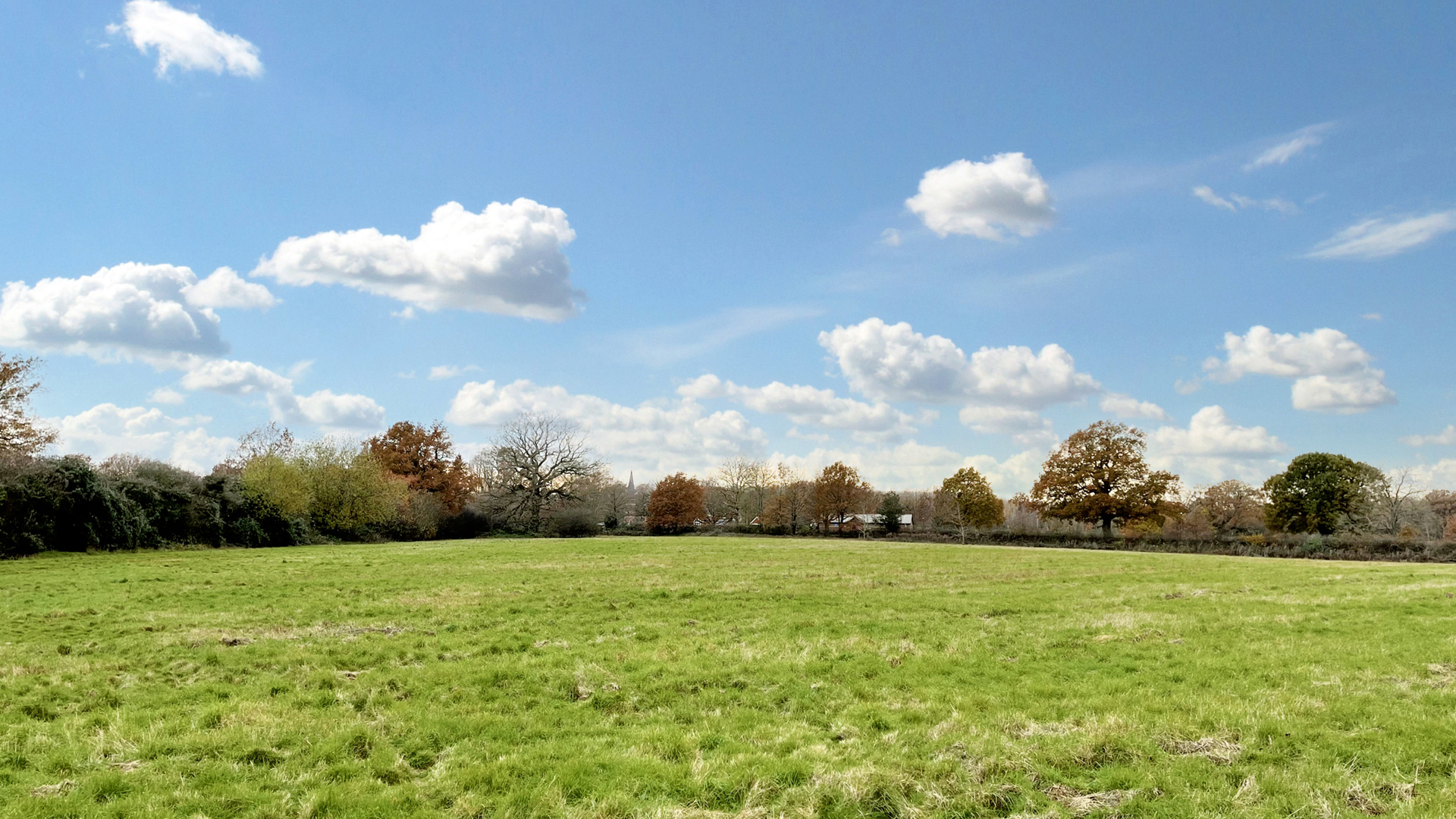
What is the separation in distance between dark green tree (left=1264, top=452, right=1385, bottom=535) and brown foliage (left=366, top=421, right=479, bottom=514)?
80864mm

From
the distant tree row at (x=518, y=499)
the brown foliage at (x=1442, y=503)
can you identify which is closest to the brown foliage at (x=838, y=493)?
the distant tree row at (x=518, y=499)

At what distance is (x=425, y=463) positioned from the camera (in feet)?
270

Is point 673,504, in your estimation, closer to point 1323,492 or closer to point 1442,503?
point 1323,492

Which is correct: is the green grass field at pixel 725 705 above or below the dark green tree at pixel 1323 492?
below

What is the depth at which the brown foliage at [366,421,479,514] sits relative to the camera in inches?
3135

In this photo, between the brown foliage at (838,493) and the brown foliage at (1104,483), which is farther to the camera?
the brown foliage at (838,493)

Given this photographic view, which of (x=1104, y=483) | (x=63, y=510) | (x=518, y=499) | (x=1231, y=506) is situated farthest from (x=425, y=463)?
(x=1231, y=506)

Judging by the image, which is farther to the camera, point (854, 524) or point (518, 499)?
point (854, 524)

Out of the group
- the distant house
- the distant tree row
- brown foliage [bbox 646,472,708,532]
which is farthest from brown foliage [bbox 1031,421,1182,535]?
brown foliage [bbox 646,472,708,532]

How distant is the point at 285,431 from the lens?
75.1 m

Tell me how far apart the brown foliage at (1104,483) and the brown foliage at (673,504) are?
4081 centimetres

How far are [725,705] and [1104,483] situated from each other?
69639mm

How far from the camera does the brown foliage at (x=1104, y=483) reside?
6806 cm

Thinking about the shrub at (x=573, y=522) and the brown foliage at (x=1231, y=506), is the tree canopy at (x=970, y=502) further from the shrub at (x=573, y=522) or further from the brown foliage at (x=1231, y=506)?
the shrub at (x=573, y=522)
